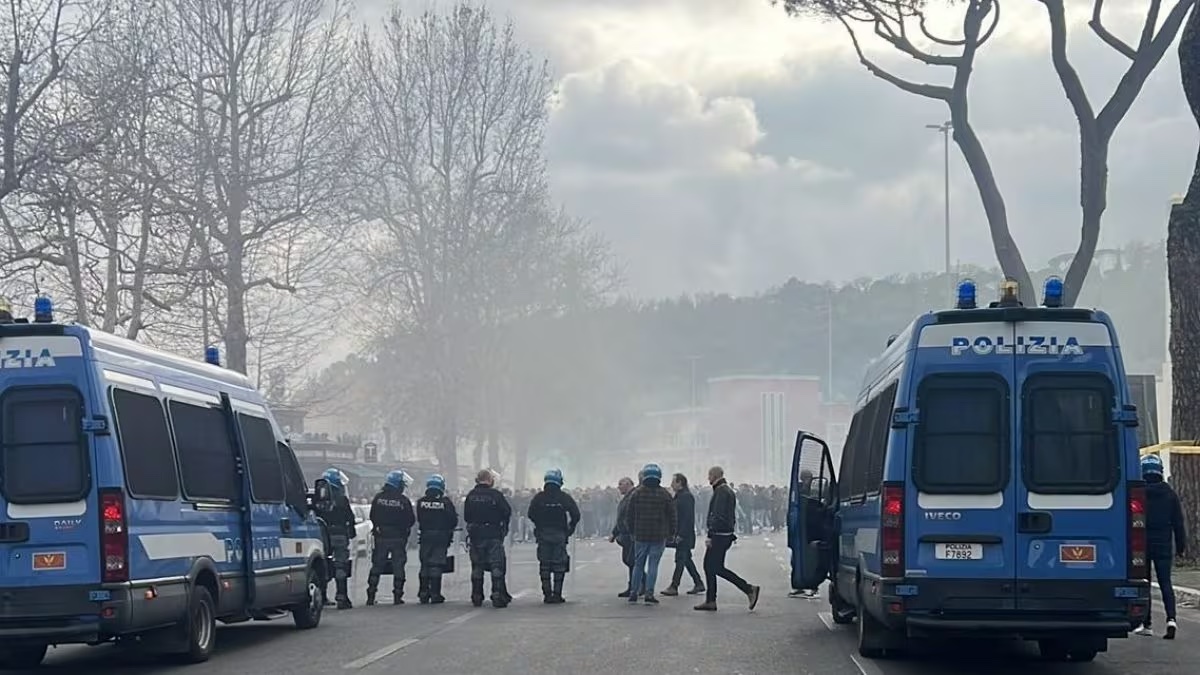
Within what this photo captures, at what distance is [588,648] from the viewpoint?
47.5 feet

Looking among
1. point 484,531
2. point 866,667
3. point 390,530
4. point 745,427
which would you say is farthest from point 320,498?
point 745,427

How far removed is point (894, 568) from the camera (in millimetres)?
11758

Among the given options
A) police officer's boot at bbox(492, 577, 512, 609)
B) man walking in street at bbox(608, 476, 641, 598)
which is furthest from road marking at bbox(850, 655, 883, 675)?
man walking in street at bbox(608, 476, 641, 598)

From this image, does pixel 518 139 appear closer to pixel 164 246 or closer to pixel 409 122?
pixel 409 122

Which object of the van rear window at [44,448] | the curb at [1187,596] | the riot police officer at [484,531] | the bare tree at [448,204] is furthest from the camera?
the bare tree at [448,204]

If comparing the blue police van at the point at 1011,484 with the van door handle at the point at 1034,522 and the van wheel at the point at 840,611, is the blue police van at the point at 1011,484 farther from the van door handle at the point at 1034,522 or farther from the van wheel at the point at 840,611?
the van wheel at the point at 840,611

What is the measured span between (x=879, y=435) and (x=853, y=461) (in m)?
2.29

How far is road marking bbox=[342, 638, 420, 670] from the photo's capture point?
13.0 metres

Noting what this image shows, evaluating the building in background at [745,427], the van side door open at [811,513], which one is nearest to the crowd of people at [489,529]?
the van side door open at [811,513]

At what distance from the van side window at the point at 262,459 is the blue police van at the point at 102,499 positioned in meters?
0.93

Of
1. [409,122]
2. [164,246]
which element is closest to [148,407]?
[164,246]

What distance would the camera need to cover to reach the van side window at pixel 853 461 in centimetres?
1463

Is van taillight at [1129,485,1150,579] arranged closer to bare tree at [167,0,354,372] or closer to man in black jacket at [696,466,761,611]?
man in black jacket at [696,466,761,611]

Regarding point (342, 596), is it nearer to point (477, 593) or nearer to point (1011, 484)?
point (477, 593)
